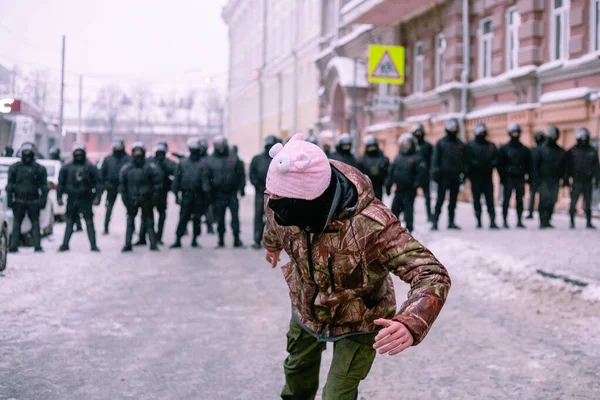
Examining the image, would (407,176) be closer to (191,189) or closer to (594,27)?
(191,189)

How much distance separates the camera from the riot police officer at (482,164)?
15273 mm

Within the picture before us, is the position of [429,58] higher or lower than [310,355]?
higher

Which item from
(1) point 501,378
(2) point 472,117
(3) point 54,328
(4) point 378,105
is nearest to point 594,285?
(1) point 501,378

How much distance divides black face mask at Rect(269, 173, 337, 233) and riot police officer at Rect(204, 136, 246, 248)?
35.4 ft

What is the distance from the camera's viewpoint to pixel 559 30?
1934cm

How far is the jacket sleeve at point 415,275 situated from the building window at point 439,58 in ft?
75.4

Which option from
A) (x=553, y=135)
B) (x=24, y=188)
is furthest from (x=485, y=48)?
(x=24, y=188)

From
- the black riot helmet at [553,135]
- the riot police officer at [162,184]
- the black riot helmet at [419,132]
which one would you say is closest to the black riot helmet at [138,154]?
the riot police officer at [162,184]

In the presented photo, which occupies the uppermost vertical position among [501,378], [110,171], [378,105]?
[378,105]

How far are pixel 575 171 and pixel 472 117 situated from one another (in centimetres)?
808

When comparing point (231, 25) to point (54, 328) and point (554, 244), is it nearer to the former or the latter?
point (554, 244)

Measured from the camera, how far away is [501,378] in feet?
18.4

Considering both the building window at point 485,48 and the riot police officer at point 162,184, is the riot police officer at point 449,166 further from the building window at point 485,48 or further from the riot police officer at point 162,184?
the building window at point 485,48

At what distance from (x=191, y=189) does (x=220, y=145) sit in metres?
0.91
